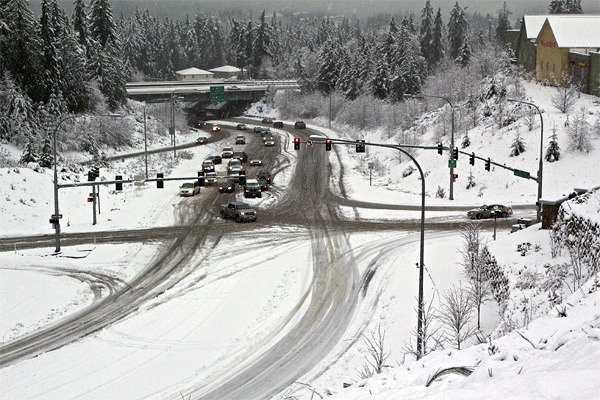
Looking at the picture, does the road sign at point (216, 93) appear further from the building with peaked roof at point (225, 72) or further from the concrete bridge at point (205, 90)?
the building with peaked roof at point (225, 72)

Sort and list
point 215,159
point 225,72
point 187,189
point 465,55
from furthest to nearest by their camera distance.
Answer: point 225,72, point 465,55, point 215,159, point 187,189

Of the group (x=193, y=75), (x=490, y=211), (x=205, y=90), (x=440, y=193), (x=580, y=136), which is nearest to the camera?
(x=490, y=211)

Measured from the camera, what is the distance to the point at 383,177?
71500 millimetres

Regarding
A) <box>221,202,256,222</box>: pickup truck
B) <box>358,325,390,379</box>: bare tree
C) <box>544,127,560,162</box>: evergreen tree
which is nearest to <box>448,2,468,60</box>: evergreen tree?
<box>544,127,560,162</box>: evergreen tree

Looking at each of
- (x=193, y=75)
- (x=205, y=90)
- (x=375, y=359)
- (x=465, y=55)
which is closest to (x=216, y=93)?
(x=205, y=90)

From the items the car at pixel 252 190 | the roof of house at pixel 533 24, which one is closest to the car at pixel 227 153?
the car at pixel 252 190

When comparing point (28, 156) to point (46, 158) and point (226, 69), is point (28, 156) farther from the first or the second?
point (226, 69)

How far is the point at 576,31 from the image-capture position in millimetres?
76688

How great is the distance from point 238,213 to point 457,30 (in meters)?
96.6

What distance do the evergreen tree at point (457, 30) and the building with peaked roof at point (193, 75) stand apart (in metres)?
60.6

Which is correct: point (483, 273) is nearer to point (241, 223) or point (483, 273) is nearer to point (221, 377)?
point (221, 377)

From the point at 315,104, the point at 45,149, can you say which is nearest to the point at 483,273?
the point at 45,149

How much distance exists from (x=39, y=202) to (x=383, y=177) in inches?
1257

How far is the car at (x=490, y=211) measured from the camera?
168 ft
